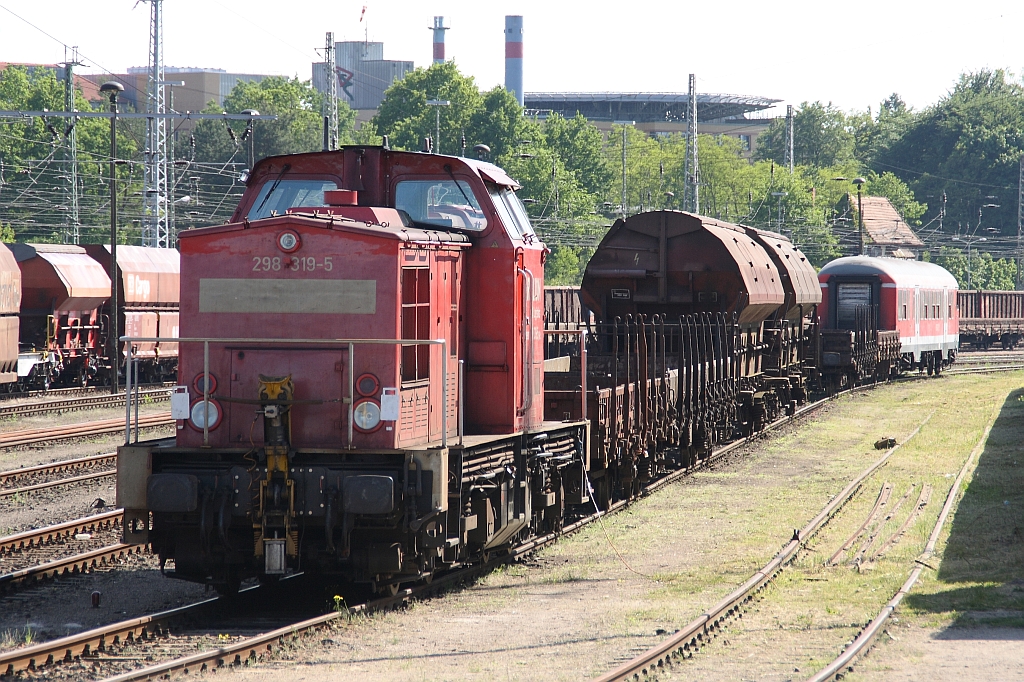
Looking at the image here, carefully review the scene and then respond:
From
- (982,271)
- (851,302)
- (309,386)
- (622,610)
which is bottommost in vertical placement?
(622,610)

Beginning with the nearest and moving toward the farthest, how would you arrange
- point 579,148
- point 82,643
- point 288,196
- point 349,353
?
point 82,643, point 349,353, point 288,196, point 579,148

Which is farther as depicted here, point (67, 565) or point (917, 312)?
point (917, 312)

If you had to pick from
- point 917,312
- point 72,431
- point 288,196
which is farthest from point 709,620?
point 917,312

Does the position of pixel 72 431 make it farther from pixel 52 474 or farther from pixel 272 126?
pixel 272 126

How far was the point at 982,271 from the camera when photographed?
83250 mm

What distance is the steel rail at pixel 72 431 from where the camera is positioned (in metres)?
19.7

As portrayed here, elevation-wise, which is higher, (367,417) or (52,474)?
(367,417)

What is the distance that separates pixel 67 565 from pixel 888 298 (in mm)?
30224

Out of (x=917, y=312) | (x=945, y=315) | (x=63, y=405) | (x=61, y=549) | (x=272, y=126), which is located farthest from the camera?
(x=272, y=126)

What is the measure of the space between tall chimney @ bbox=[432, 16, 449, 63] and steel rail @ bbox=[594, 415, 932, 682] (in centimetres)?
8755

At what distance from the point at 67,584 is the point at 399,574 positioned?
320 centimetres

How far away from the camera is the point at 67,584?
10.1 metres

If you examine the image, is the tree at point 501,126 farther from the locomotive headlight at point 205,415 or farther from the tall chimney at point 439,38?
the locomotive headlight at point 205,415

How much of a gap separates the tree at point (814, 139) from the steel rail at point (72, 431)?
4051 inches
